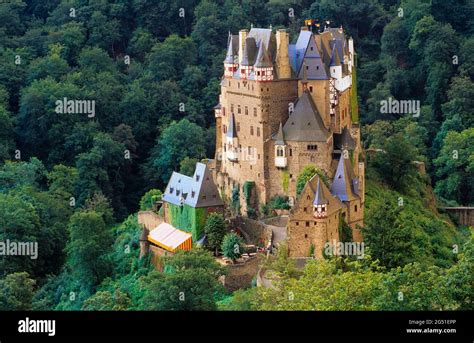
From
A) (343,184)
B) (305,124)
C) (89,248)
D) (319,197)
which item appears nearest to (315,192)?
(319,197)

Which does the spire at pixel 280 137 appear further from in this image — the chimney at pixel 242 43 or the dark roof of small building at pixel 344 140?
the chimney at pixel 242 43

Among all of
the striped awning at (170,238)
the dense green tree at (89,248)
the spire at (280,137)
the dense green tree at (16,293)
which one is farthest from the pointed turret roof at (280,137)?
the dense green tree at (16,293)

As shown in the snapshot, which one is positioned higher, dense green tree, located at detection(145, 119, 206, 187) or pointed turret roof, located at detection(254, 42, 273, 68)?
pointed turret roof, located at detection(254, 42, 273, 68)

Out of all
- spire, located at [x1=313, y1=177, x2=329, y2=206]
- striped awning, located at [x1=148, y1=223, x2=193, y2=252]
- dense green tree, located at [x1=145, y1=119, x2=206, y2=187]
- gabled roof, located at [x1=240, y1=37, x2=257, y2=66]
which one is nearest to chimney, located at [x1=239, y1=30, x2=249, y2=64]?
gabled roof, located at [x1=240, y1=37, x2=257, y2=66]

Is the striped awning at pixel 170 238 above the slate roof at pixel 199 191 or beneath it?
beneath

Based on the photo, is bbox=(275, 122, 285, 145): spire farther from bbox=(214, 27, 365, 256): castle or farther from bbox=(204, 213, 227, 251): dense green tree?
bbox=(204, 213, 227, 251): dense green tree

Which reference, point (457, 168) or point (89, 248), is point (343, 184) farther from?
point (457, 168)
